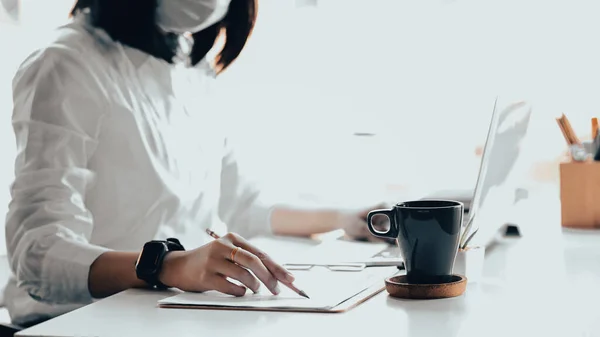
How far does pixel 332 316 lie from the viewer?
73cm

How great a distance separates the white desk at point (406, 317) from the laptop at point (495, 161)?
0.11 metres

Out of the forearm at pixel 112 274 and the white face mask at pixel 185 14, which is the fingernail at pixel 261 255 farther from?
the white face mask at pixel 185 14

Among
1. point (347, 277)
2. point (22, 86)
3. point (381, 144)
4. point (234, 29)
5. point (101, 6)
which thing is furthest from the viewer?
A: point (381, 144)

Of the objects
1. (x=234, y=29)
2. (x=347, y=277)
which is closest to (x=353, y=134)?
(x=234, y=29)

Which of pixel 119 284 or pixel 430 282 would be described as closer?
pixel 430 282

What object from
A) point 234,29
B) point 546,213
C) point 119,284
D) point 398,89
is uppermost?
point 234,29

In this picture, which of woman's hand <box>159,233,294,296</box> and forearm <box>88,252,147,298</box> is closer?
woman's hand <box>159,233,294,296</box>

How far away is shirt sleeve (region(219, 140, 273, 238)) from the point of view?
5.56 ft

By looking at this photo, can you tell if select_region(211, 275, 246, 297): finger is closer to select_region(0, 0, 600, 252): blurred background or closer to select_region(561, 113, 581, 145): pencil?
select_region(561, 113, 581, 145): pencil

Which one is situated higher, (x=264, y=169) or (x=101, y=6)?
(x=101, y=6)

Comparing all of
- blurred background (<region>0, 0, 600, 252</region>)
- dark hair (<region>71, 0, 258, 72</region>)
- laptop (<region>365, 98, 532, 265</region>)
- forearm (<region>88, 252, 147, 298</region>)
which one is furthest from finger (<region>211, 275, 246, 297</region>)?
blurred background (<region>0, 0, 600, 252</region>)

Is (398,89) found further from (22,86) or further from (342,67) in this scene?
(22,86)

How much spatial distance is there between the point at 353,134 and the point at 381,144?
0.09m

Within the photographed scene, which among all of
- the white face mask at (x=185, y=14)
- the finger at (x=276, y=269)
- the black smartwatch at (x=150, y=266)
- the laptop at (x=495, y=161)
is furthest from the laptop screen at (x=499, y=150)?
the white face mask at (x=185, y=14)
